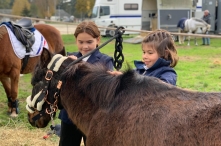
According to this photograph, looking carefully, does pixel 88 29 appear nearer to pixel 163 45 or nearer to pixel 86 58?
pixel 86 58

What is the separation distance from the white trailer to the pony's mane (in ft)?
65.7

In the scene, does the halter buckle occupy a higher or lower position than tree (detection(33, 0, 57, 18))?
lower

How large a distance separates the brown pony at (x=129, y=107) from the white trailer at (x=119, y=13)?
20.0m

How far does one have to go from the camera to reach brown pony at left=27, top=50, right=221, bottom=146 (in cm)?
152

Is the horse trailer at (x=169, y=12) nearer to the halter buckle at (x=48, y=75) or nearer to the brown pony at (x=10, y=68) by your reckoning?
the brown pony at (x=10, y=68)

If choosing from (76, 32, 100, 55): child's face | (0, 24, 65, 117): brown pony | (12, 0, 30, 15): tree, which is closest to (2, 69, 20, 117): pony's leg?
(0, 24, 65, 117): brown pony

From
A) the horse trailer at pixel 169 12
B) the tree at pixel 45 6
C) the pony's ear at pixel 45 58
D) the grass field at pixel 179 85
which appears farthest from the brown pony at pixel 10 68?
the tree at pixel 45 6

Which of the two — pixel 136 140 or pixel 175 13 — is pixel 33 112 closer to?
pixel 136 140

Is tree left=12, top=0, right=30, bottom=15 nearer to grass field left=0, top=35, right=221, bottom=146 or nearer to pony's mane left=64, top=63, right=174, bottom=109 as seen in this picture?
grass field left=0, top=35, right=221, bottom=146

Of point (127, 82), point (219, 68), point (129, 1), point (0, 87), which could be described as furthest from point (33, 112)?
point (129, 1)

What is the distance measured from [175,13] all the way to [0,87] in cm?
1546

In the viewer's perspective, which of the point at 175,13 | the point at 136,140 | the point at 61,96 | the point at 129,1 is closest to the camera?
the point at 136,140

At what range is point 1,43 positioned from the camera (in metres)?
5.35

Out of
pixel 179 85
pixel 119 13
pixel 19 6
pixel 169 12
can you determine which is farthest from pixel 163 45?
pixel 19 6
